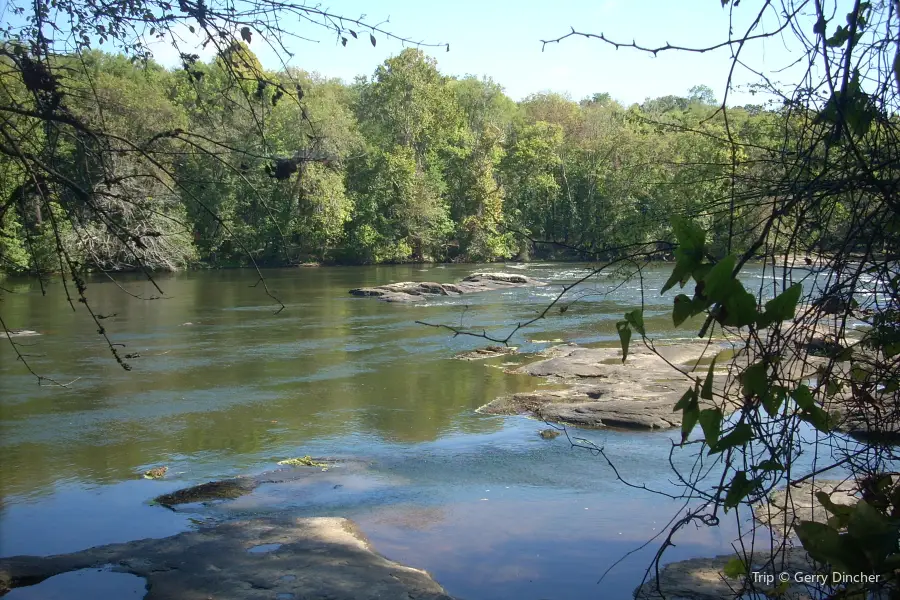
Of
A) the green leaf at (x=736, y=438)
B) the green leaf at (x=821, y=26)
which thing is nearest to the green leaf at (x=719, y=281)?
the green leaf at (x=736, y=438)

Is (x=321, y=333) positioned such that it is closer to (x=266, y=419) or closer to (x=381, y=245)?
(x=266, y=419)

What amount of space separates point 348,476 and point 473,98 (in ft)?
205

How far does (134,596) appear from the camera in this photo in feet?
18.1

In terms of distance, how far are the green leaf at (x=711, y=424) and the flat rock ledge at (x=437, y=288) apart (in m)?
24.2

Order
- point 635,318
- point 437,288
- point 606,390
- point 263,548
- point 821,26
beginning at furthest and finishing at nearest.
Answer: point 437,288 → point 606,390 → point 263,548 → point 821,26 → point 635,318

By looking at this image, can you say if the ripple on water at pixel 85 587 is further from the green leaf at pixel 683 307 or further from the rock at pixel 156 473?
the green leaf at pixel 683 307

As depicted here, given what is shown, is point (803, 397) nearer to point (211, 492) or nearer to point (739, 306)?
point (739, 306)

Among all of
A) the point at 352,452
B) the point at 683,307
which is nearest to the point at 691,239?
the point at 683,307

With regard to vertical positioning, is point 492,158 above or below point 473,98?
below

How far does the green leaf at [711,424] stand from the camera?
1.99 m

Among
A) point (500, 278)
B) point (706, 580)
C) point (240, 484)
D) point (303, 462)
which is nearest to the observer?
point (706, 580)

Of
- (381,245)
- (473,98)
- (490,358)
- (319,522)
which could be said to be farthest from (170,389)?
(473,98)

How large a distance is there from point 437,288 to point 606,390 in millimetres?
16774

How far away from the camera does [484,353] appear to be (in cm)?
1625
